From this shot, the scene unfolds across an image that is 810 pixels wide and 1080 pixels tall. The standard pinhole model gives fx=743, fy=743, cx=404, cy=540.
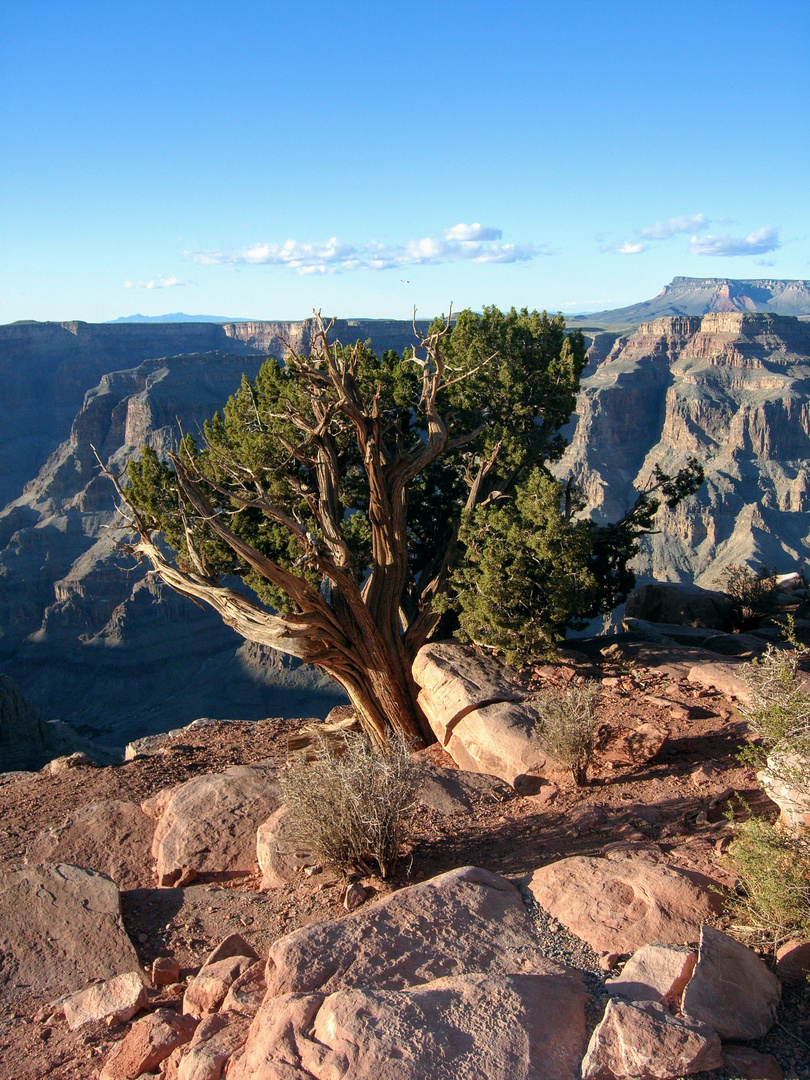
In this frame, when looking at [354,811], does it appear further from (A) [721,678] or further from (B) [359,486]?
(B) [359,486]

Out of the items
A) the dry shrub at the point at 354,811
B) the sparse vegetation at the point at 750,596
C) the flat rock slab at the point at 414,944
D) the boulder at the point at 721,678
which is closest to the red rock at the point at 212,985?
the flat rock slab at the point at 414,944

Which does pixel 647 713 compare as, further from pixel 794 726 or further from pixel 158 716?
pixel 158 716

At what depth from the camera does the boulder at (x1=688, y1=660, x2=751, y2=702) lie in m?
11.1

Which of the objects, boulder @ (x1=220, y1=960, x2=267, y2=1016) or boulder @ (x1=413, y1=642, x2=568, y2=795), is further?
boulder @ (x1=413, y1=642, x2=568, y2=795)

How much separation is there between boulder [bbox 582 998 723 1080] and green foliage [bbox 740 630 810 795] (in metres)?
2.20

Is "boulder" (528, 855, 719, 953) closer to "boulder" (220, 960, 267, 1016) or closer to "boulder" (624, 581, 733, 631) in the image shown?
"boulder" (220, 960, 267, 1016)

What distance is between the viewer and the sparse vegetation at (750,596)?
64.6 ft

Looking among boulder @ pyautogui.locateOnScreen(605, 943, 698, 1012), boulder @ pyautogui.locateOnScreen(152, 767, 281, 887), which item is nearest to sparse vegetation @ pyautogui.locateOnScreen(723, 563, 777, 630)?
boulder @ pyautogui.locateOnScreen(152, 767, 281, 887)

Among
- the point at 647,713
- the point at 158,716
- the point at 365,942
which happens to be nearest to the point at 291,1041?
the point at 365,942

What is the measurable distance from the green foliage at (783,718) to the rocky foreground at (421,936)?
961 millimetres

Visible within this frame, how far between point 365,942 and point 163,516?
10493mm

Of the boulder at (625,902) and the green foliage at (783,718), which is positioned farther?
the green foliage at (783,718)

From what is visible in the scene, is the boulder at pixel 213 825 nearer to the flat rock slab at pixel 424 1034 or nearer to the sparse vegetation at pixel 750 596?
the flat rock slab at pixel 424 1034

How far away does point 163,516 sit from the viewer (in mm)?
13773
